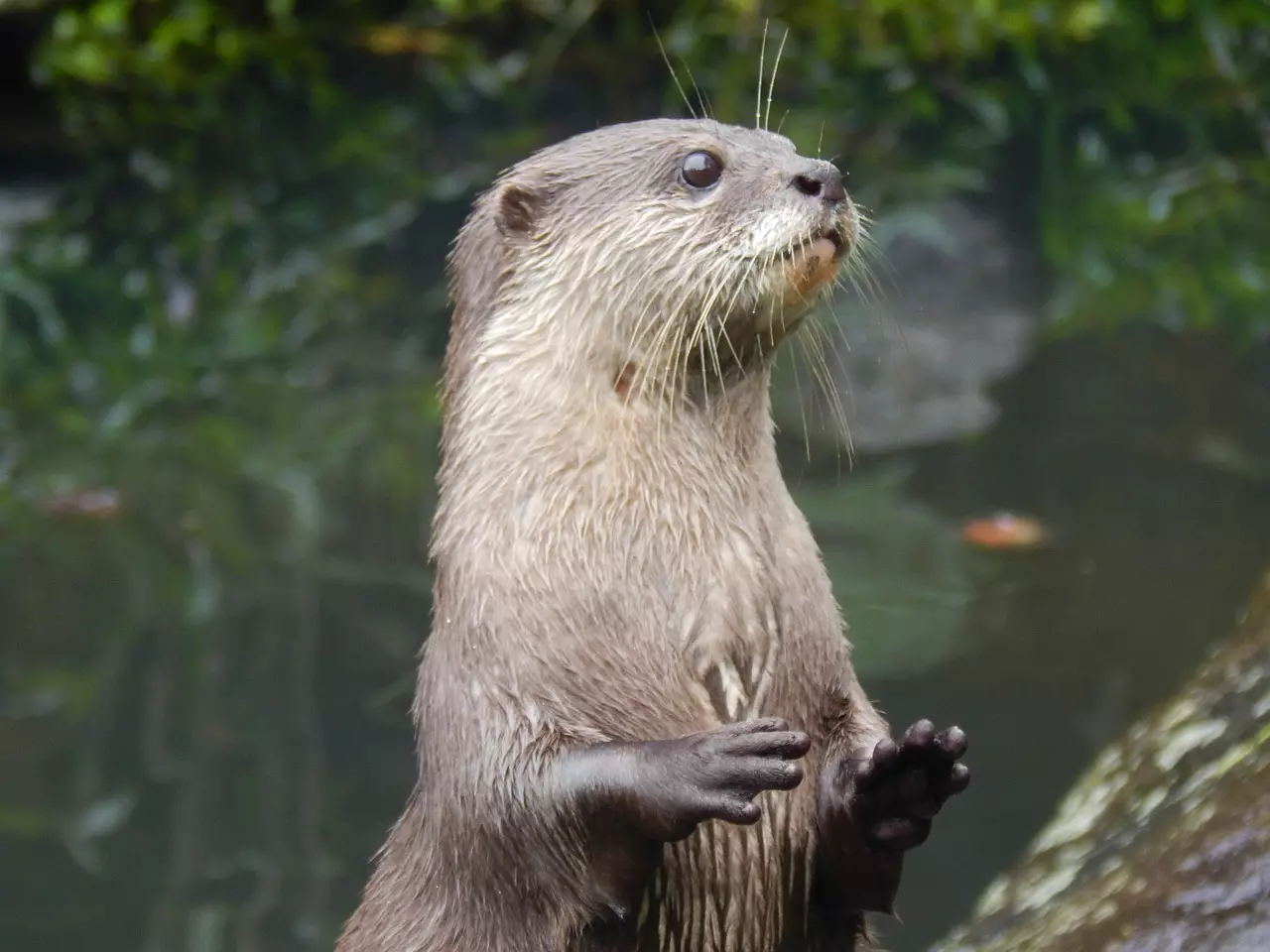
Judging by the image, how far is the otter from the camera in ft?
6.73

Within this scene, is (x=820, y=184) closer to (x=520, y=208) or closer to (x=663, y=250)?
(x=663, y=250)

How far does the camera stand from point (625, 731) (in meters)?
2.08

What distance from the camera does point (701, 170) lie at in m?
2.34

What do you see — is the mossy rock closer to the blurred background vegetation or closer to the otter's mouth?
the blurred background vegetation

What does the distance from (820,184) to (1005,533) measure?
2970 millimetres

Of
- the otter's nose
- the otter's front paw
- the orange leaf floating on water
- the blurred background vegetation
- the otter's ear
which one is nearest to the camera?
the otter's front paw

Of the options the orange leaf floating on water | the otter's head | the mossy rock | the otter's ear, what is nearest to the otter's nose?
the otter's head

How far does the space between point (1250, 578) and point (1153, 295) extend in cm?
221

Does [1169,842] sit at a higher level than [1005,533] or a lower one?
lower

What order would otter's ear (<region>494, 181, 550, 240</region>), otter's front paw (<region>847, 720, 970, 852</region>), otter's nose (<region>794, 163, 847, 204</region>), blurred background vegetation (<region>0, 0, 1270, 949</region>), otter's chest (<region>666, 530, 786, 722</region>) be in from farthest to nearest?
blurred background vegetation (<region>0, 0, 1270, 949</region>) → otter's ear (<region>494, 181, 550, 240</region>) → otter's nose (<region>794, 163, 847, 204</region>) → otter's chest (<region>666, 530, 786, 722</region>) → otter's front paw (<region>847, 720, 970, 852</region>)

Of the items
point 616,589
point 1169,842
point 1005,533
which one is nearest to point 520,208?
point 616,589

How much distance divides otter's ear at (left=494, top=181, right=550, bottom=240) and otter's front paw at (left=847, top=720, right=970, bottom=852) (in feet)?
2.78

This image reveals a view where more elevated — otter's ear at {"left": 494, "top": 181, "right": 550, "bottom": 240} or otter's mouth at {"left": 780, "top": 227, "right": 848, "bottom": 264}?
otter's ear at {"left": 494, "top": 181, "right": 550, "bottom": 240}

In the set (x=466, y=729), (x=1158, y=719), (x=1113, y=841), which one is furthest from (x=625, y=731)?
(x=1158, y=719)
